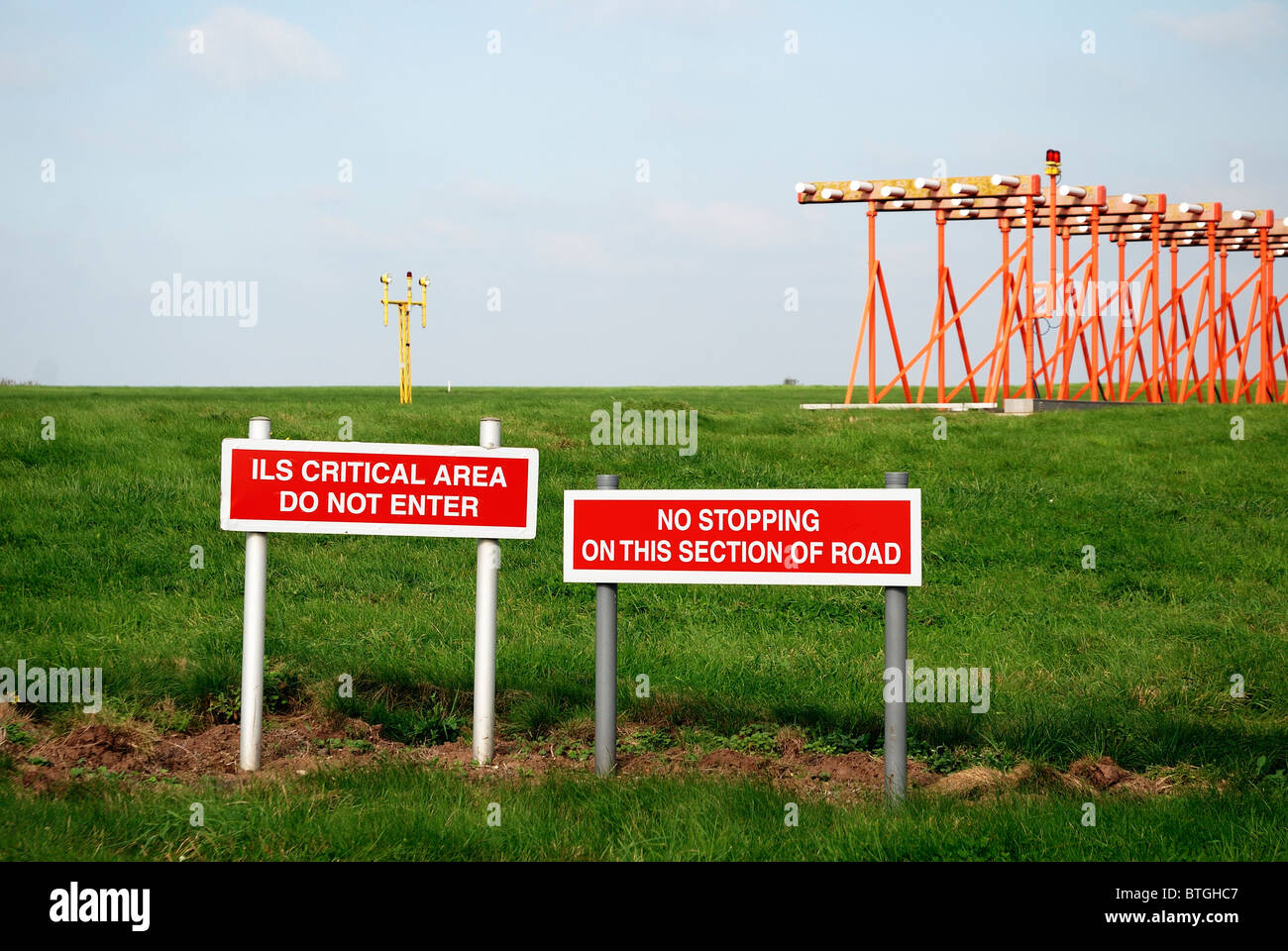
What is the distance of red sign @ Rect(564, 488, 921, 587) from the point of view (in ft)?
16.3

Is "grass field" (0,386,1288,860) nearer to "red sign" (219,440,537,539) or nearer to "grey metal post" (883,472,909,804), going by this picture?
"grey metal post" (883,472,909,804)

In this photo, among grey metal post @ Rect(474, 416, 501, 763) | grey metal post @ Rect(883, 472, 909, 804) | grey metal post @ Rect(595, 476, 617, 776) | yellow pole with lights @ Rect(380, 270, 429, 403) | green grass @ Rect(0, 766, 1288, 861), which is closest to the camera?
green grass @ Rect(0, 766, 1288, 861)

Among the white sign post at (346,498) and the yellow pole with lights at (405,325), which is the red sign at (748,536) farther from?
the yellow pole with lights at (405,325)

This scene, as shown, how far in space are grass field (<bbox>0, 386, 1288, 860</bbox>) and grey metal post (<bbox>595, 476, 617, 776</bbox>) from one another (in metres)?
0.18

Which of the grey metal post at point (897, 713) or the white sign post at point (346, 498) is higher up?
the white sign post at point (346, 498)

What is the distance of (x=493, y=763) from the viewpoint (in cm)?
559

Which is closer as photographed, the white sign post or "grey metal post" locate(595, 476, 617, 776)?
"grey metal post" locate(595, 476, 617, 776)

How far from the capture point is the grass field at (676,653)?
14.4 feet

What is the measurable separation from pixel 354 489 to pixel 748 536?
6.55 ft

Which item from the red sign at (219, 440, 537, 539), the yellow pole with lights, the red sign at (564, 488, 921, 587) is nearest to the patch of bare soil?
the red sign at (564, 488, 921, 587)

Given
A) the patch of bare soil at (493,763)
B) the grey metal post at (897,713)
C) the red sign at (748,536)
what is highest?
the red sign at (748,536)

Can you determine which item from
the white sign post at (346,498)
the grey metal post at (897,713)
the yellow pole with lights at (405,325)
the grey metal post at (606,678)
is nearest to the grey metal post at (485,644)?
the white sign post at (346,498)

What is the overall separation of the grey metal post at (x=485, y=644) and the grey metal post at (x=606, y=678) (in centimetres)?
58

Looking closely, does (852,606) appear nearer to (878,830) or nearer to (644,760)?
(644,760)
